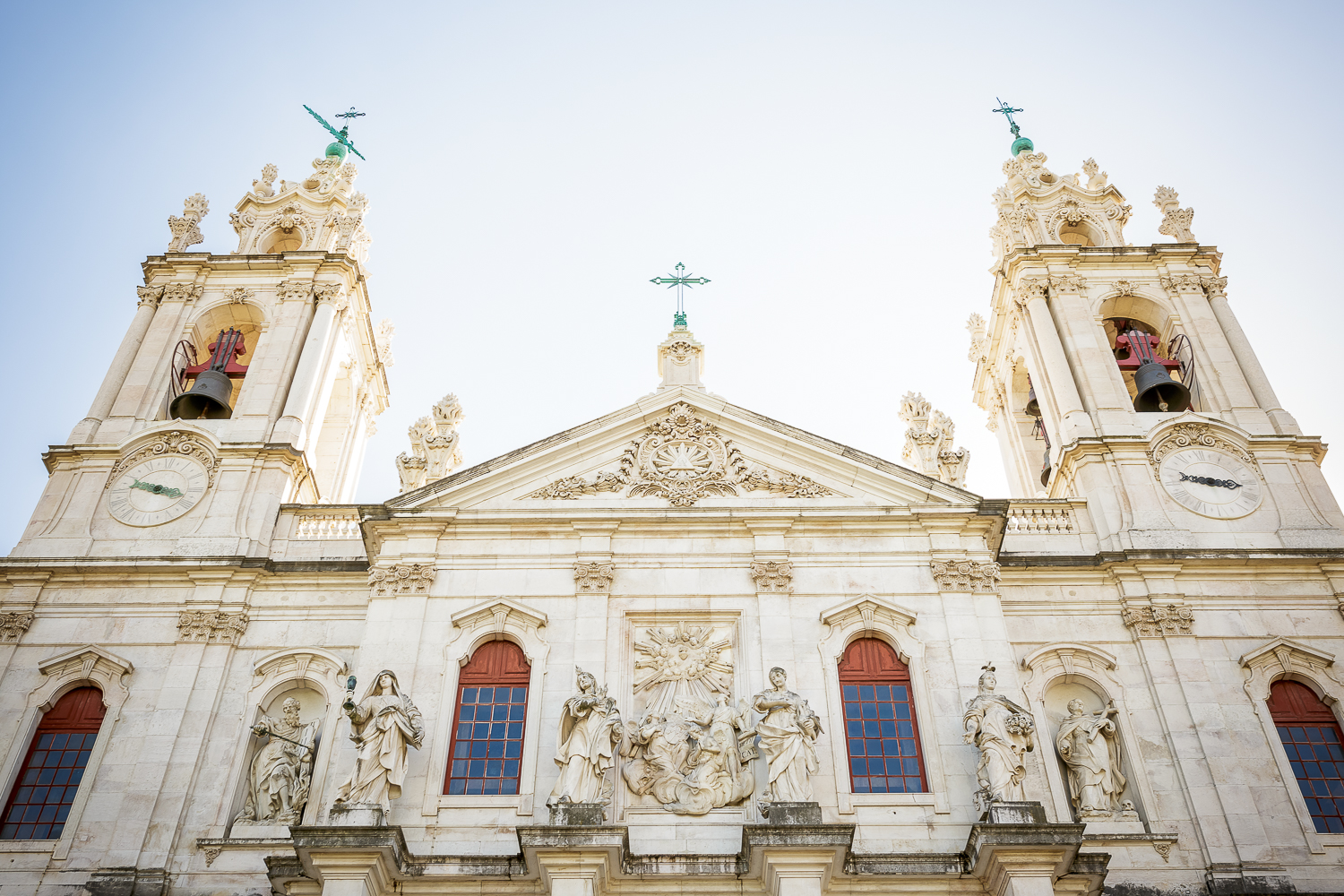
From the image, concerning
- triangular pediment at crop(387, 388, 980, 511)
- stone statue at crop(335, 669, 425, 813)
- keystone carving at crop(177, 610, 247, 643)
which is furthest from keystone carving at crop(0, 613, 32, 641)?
stone statue at crop(335, 669, 425, 813)

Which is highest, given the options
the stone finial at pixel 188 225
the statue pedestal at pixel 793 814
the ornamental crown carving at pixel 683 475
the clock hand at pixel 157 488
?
the stone finial at pixel 188 225

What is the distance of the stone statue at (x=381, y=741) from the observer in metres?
16.8

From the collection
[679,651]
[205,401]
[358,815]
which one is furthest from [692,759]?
[205,401]

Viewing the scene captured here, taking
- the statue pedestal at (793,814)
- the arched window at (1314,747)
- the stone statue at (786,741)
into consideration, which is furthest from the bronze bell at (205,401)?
the arched window at (1314,747)

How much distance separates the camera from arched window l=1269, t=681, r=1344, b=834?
18.8 m

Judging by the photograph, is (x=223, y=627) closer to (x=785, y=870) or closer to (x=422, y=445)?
(x=422, y=445)

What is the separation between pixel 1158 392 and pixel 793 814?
13.7 meters

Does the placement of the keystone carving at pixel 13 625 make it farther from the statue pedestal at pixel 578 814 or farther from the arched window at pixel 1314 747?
the arched window at pixel 1314 747

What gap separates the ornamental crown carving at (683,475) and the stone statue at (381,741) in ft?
15.6

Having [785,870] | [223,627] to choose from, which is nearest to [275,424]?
[223,627]

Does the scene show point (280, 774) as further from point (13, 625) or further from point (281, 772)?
point (13, 625)

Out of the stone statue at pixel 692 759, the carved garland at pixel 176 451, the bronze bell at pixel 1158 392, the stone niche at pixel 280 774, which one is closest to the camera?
the stone statue at pixel 692 759

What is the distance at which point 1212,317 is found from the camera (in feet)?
87.0

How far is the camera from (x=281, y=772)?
19281 millimetres
